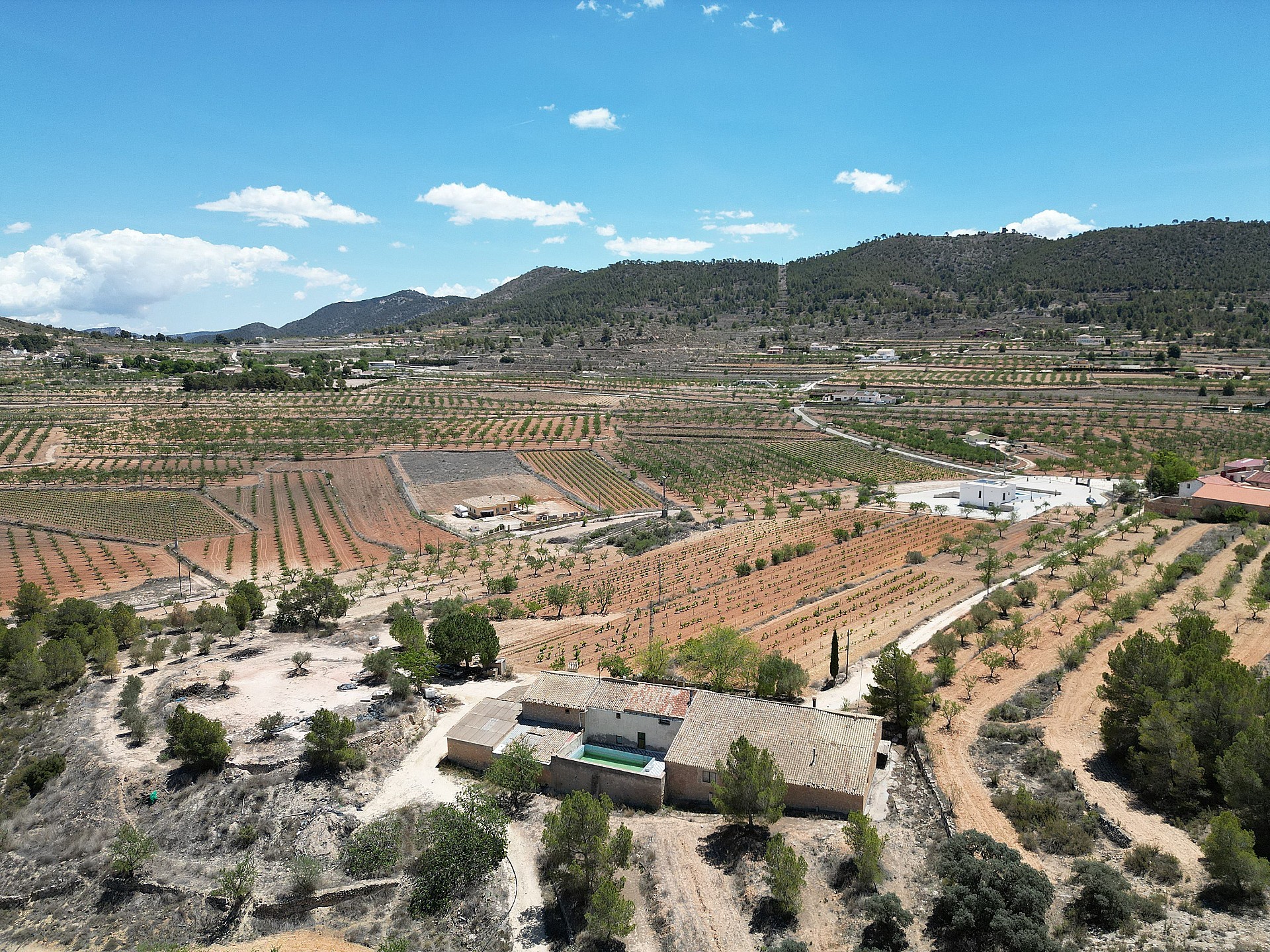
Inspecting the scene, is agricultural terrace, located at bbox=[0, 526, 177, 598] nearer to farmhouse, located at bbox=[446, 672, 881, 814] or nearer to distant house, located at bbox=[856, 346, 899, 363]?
farmhouse, located at bbox=[446, 672, 881, 814]

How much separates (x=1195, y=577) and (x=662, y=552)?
27.8m

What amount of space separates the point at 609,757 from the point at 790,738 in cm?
551

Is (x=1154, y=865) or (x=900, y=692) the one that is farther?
(x=900, y=692)

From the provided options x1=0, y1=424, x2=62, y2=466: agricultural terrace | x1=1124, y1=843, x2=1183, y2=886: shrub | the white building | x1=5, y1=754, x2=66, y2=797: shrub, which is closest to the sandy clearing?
x1=5, y1=754, x2=66, y2=797: shrub

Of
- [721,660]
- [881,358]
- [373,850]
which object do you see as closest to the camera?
[373,850]

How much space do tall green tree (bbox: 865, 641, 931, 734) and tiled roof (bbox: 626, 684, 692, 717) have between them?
19.8ft

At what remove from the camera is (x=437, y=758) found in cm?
2362

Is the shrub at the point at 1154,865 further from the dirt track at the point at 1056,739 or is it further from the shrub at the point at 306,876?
the shrub at the point at 306,876

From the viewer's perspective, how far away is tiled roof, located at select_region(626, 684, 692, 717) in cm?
2291

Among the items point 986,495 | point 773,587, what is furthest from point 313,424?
point 986,495

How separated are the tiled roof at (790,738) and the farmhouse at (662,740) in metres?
0.02

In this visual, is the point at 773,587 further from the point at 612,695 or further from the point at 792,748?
the point at 792,748

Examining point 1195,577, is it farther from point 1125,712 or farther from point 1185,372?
point 1185,372

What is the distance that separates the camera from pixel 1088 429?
78.8 metres
